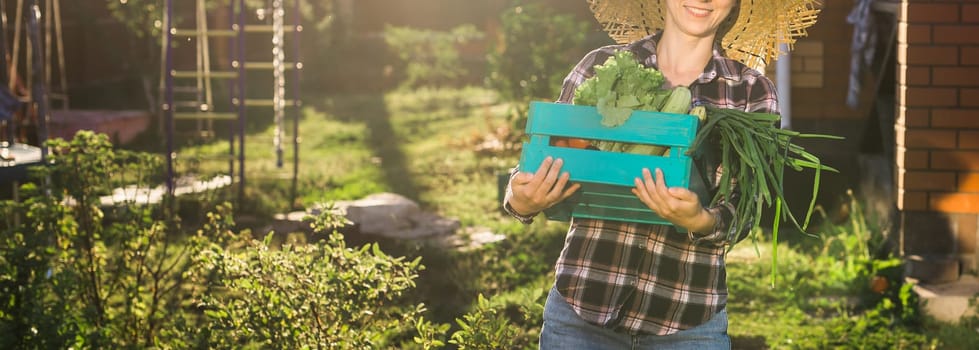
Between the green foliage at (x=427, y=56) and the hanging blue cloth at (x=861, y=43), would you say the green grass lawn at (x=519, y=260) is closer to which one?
the hanging blue cloth at (x=861, y=43)

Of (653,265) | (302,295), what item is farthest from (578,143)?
(302,295)

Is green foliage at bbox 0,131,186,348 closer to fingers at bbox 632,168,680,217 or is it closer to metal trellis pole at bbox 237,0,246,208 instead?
fingers at bbox 632,168,680,217

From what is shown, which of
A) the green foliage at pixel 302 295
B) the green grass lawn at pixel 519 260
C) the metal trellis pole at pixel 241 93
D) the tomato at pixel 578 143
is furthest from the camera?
the metal trellis pole at pixel 241 93

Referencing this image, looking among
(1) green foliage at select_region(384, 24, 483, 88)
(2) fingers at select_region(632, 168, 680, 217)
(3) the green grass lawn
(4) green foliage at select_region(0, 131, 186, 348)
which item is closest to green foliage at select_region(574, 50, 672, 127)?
(2) fingers at select_region(632, 168, 680, 217)

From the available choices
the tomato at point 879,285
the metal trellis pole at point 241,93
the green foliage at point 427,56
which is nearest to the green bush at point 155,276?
the tomato at point 879,285

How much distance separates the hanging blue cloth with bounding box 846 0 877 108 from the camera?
8631 mm

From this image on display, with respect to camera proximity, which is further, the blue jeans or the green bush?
the green bush

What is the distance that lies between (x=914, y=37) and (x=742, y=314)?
1.68 m

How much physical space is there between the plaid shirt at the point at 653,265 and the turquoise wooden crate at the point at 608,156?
10.9 inches

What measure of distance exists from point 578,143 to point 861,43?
6.51 meters

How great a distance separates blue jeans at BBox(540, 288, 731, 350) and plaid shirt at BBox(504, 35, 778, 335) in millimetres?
28

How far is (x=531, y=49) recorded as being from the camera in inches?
516

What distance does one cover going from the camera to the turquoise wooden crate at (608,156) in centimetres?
259

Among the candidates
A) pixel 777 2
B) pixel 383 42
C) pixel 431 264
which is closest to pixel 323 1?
pixel 383 42
